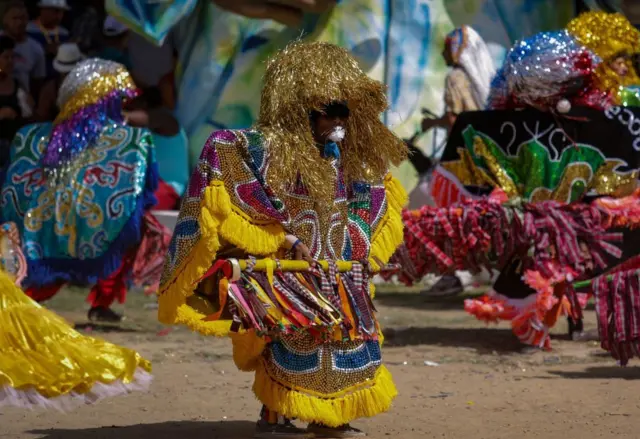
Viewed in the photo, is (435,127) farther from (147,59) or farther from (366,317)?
(366,317)

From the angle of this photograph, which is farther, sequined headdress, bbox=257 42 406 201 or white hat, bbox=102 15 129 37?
white hat, bbox=102 15 129 37

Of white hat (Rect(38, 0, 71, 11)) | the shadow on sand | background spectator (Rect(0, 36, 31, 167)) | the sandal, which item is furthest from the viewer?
white hat (Rect(38, 0, 71, 11))

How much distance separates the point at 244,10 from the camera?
1266 cm

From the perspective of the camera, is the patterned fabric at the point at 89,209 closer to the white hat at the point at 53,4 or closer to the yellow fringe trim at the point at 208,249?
the yellow fringe trim at the point at 208,249

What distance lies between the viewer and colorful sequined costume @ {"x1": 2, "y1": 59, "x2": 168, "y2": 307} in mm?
8695

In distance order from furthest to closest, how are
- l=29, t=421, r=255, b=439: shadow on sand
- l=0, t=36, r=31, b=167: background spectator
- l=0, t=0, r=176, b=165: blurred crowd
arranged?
l=0, t=0, r=176, b=165: blurred crowd
l=0, t=36, r=31, b=167: background spectator
l=29, t=421, r=255, b=439: shadow on sand

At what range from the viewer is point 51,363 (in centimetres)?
531

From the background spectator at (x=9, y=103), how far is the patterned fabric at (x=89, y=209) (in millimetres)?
2610

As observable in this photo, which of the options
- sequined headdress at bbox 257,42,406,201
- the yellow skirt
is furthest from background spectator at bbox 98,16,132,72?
the yellow skirt

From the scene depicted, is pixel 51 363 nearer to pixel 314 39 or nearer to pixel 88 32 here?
pixel 88 32

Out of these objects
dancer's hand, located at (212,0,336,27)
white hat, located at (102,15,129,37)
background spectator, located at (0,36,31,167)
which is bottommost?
background spectator, located at (0,36,31,167)

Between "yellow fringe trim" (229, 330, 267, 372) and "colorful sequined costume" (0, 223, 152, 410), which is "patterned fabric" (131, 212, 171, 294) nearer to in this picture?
"colorful sequined costume" (0, 223, 152, 410)

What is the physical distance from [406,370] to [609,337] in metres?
1.17

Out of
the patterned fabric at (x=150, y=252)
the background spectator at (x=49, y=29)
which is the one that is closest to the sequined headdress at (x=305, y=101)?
the patterned fabric at (x=150, y=252)
